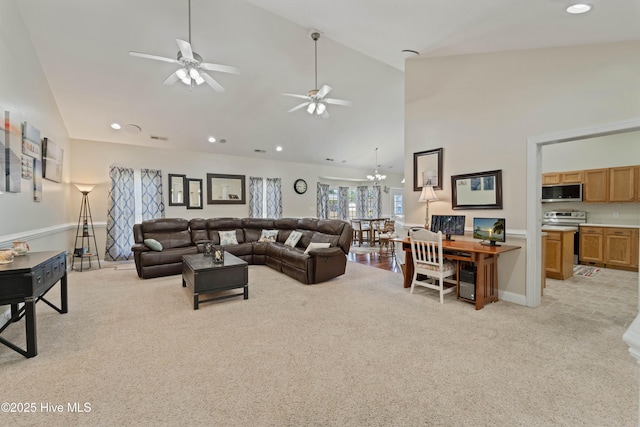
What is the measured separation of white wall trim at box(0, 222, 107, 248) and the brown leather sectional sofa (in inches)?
45.3

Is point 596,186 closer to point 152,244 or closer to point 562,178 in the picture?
point 562,178

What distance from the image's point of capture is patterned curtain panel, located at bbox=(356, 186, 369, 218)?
10.5 meters

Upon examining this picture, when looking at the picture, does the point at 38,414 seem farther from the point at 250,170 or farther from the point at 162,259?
the point at 250,170

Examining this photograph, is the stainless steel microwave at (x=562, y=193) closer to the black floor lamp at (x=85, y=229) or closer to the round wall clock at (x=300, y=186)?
the round wall clock at (x=300, y=186)

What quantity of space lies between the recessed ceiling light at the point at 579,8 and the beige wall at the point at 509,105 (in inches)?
29.9

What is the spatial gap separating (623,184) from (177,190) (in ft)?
30.3

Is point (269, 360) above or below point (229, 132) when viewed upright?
below

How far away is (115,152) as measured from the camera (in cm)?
632

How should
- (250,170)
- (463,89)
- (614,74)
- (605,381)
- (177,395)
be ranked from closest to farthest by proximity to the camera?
(177,395) → (605,381) → (614,74) → (463,89) → (250,170)

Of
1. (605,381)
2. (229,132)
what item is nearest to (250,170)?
(229,132)

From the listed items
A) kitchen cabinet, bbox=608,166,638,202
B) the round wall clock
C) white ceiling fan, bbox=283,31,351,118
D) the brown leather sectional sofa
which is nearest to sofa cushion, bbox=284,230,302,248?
the brown leather sectional sofa

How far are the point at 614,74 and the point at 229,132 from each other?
20.7ft

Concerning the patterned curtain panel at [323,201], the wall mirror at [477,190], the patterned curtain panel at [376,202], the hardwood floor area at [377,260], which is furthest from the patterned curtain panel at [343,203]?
the wall mirror at [477,190]

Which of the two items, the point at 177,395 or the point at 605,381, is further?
the point at 605,381
